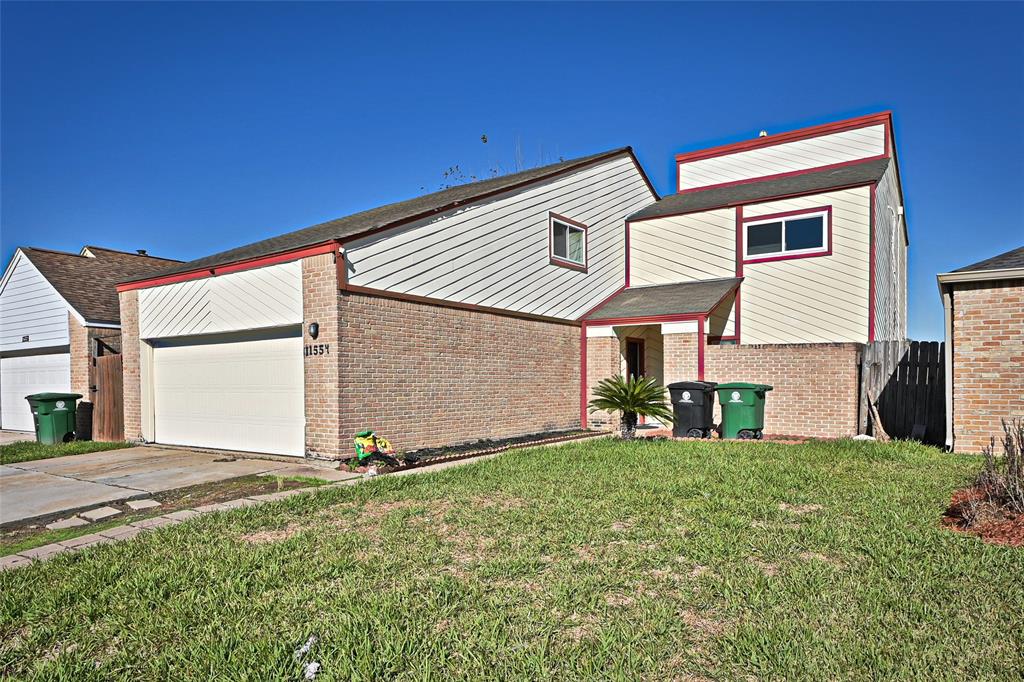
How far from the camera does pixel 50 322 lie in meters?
15.4

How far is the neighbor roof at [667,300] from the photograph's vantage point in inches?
552

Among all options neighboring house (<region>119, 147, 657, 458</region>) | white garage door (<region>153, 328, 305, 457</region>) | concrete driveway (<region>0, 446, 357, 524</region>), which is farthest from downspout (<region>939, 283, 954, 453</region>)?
white garage door (<region>153, 328, 305, 457</region>)

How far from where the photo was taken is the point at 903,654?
3.11 metres

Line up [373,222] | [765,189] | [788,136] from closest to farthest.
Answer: [373,222] → [765,189] → [788,136]

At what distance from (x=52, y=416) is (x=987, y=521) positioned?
51.8 feet

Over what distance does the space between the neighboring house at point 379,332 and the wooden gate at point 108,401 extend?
598mm

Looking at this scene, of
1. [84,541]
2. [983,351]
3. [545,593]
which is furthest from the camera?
[983,351]

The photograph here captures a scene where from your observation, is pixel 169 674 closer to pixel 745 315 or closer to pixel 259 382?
pixel 259 382

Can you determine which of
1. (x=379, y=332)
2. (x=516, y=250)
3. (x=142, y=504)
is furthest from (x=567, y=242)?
(x=142, y=504)

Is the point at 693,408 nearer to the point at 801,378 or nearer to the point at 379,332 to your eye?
the point at 801,378

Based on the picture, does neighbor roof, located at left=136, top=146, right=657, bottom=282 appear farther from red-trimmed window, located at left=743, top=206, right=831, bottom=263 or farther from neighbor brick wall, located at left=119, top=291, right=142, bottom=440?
red-trimmed window, located at left=743, top=206, right=831, bottom=263

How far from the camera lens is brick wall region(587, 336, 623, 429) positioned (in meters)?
14.9

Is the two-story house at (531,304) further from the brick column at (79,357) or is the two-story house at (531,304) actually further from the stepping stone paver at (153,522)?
the stepping stone paver at (153,522)

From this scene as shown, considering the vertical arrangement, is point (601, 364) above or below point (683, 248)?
below
